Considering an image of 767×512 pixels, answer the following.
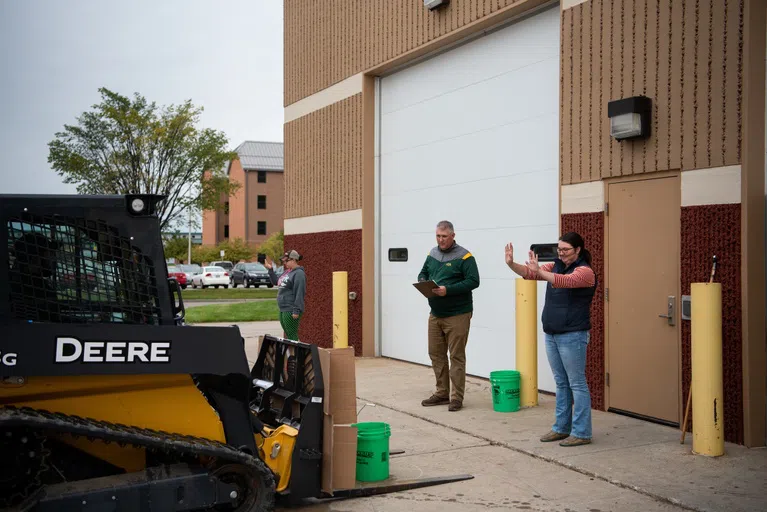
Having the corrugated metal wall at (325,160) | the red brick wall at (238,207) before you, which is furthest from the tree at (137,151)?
the red brick wall at (238,207)

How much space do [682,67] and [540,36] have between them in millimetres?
2492

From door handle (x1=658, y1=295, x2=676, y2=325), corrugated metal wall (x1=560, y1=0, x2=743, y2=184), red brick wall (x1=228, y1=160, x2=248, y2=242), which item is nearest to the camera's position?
corrugated metal wall (x1=560, y1=0, x2=743, y2=184)

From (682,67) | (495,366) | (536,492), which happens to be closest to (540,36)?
(682,67)

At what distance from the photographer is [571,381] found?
6.73 meters

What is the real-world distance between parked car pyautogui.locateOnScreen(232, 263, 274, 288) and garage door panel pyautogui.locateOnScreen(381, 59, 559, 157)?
31079 mm

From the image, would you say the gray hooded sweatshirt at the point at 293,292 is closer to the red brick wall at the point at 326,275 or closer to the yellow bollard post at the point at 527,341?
the red brick wall at the point at 326,275

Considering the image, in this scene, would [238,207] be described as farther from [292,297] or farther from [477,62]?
[477,62]

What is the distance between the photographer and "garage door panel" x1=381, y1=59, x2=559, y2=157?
9.34 m

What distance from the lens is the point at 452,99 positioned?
1100cm

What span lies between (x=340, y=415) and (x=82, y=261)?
198cm

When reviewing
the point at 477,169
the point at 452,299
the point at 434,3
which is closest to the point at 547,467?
the point at 452,299

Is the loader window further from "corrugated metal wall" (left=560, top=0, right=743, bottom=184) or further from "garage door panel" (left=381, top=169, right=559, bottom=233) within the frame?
"garage door panel" (left=381, top=169, right=559, bottom=233)

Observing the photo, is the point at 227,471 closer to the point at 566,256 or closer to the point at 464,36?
the point at 566,256

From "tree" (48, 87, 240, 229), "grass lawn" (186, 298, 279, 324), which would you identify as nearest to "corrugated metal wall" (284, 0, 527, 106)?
"grass lawn" (186, 298, 279, 324)
